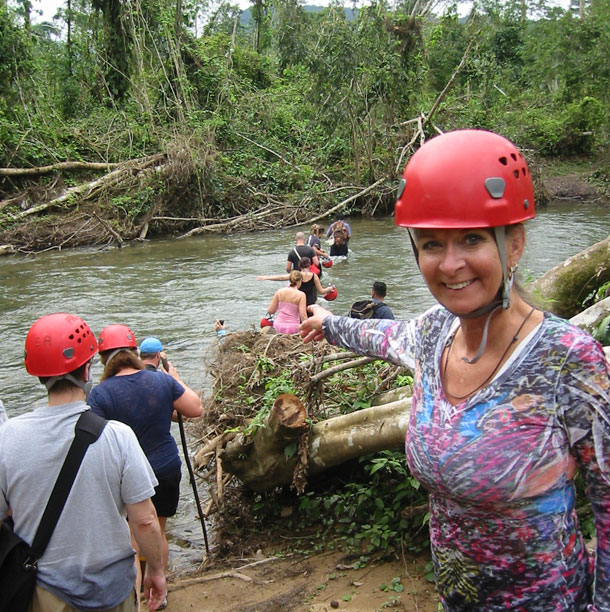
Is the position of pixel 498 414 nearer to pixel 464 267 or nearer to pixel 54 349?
pixel 464 267

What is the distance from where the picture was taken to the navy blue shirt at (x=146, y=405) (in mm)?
4344

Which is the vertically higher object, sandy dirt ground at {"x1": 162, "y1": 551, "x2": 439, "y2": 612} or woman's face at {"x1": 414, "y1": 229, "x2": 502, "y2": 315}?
woman's face at {"x1": 414, "y1": 229, "x2": 502, "y2": 315}

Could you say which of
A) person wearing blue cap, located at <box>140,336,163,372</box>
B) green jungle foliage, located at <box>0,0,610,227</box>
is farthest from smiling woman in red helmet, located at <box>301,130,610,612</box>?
green jungle foliage, located at <box>0,0,610,227</box>

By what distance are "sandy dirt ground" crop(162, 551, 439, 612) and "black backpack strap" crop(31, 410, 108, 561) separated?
1.90 metres

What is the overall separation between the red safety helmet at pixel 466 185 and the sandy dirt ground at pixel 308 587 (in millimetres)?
2781

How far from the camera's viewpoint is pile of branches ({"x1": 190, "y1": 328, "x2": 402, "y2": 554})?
5320 mm

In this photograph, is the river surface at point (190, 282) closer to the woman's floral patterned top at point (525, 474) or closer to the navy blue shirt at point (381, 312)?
the navy blue shirt at point (381, 312)

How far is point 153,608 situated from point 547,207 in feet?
75.8

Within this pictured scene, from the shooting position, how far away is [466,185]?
1.70 m

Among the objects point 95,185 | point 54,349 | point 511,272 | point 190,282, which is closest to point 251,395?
A: point 54,349

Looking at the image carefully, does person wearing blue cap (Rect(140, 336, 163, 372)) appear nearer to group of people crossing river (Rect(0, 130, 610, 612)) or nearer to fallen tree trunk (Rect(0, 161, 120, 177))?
group of people crossing river (Rect(0, 130, 610, 612))

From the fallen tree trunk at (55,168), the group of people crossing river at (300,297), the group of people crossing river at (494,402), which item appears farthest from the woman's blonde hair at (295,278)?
the fallen tree trunk at (55,168)

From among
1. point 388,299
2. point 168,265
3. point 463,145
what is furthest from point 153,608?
point 168,265

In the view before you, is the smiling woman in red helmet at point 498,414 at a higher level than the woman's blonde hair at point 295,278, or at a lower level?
higher
